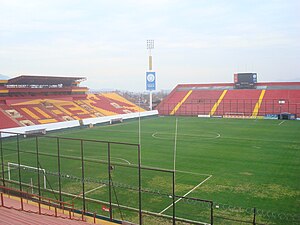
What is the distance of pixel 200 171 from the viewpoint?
68.4 ft

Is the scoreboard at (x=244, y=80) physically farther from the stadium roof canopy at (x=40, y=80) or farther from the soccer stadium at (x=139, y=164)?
the stadium roof canopy at (x=40, y=80)

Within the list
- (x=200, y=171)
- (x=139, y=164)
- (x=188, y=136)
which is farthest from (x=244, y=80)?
(x=139, y=164)

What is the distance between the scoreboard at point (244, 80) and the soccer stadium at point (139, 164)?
15.4 ft

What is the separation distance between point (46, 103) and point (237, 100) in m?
34.3

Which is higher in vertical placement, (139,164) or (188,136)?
(139,164)

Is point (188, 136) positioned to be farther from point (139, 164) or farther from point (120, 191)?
point (139, 164)

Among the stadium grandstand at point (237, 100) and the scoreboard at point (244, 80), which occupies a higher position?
the scoreboard at point (244, 80)

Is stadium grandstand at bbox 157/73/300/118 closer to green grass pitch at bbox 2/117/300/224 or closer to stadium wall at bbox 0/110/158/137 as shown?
stadium wall at bbox 0/110/158/137

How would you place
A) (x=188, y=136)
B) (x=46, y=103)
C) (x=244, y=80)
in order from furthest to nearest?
(x=244, y=80), (x=46, y=103), (x=188, y=136)

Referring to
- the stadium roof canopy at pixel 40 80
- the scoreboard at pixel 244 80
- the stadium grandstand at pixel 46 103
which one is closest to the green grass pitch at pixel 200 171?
the stadium grandstand at pixel 46 103

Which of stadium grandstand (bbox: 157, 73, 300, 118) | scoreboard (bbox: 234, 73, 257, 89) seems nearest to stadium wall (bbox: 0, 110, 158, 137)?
stadium grandstand (bbox: 157, 73, 300, 118)

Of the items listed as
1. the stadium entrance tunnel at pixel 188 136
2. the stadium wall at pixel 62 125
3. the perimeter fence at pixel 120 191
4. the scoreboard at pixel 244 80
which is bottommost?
the perimeter fence at pixel 120 191

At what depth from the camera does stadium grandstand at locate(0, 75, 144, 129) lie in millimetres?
43531

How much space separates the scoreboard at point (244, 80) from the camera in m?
63.9
